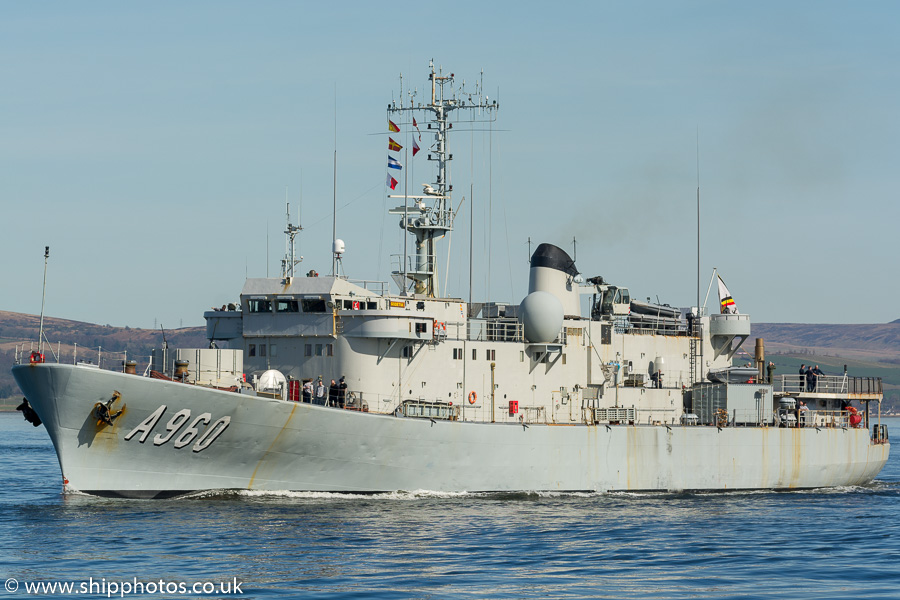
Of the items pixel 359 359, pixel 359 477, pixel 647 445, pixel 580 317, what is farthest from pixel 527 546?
pixel 580 317

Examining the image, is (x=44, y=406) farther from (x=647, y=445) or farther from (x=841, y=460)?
(x=841, y=460)

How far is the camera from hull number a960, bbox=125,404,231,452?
25469 millimetres

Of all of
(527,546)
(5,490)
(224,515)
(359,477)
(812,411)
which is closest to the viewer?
(527,546)

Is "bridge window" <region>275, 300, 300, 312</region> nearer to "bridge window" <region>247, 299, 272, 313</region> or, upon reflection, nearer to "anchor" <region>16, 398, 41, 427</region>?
"bridge window" <region>247, 299, 272, 313</region>

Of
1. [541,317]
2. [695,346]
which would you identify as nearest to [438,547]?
[541,317]

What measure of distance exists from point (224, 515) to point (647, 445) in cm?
1392

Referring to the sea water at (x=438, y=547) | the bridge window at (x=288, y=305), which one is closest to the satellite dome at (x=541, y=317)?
the sea water at (x=438, y=547)

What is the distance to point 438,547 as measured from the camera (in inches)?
844

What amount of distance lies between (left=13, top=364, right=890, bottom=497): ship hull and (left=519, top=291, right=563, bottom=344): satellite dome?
2977 mm

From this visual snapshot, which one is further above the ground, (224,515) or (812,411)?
(812,411)

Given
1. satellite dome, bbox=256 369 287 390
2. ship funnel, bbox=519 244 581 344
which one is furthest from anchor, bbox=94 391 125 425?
ship funnel, bbox=519 244 581 344

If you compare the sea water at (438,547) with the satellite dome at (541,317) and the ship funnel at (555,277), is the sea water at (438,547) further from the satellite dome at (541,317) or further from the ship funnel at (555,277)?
the ship funnel at (555,277)

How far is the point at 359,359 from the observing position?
1149 inches

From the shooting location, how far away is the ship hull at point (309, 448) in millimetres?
25391
